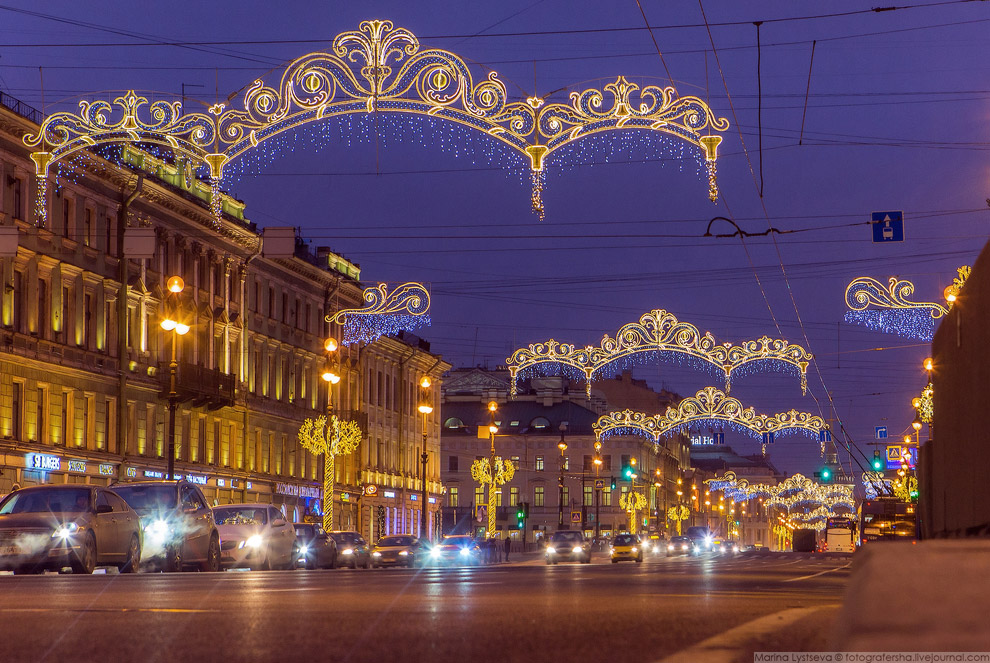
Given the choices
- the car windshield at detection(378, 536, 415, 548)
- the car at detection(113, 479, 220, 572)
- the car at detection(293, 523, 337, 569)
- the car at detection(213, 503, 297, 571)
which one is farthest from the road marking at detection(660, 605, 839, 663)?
the car windshield at detection(378, 536, 415, 548)

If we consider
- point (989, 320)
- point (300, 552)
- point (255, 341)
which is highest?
point (255, 341)

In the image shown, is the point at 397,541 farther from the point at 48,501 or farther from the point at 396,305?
the point at 48,501

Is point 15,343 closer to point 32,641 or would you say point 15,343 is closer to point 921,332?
point 921,332

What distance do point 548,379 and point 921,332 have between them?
97786 mm

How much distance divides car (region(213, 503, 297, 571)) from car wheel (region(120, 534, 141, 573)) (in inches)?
244

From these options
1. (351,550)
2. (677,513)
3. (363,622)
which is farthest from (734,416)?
(677,513)

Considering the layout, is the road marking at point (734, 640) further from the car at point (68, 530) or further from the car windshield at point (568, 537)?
the car windshield at point (568, 537)

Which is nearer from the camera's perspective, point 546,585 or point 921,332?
point 546,585

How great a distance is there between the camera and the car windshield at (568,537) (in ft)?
203

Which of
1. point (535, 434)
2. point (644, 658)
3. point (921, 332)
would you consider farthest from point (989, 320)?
point (535, 434)

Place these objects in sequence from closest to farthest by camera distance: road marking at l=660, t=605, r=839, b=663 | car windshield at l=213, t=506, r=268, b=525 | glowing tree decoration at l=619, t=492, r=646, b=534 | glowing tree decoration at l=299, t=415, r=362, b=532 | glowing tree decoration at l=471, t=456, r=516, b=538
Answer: road marking at l=660, t=605, r=839, b=663, car windshield at l=213, t=506, r=268, b=525, glowing tree decoration at l=299, t=415, r=362, b=532, glowing tree decoration at l=471, t=456, r=516, b=538, glowing tree decoration at l=619, t=492, r=646, b=534

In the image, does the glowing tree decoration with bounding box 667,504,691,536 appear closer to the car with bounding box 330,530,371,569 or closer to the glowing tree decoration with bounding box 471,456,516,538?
the glowing tree decoration with bounding box 471,456,516,538

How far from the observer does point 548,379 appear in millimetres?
134625

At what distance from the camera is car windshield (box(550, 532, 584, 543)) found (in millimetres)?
61750
